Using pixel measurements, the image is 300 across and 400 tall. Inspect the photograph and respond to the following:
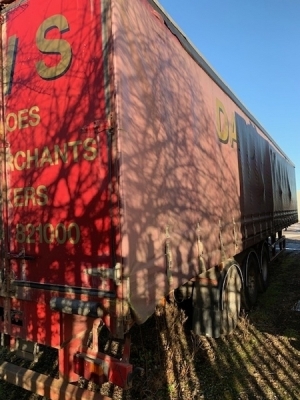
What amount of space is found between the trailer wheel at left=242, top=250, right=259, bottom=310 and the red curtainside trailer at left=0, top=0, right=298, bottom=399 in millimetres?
3193

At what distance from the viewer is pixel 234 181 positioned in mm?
5340

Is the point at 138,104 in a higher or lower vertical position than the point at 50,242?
higher

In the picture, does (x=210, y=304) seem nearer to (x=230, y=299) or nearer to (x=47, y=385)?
(x=230, y=299)

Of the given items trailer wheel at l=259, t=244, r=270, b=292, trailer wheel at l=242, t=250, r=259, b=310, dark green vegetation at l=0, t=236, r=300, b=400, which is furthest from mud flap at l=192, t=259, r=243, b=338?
trailer wheel at l=259, t=244, r=270, b=292

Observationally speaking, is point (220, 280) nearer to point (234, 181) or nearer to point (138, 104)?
point (234, 181)

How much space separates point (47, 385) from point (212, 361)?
227 centimetres

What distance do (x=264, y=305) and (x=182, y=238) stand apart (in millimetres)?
4159

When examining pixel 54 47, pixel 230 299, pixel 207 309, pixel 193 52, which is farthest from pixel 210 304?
pixel 54 47

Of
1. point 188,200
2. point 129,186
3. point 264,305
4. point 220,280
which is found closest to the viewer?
point 129,186

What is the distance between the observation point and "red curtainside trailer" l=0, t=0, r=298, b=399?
240 centimetres

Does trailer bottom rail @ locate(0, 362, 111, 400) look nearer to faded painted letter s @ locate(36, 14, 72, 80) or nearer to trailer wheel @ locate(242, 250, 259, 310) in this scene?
faded painted letter s @ locate(36, 14, 72, 80)

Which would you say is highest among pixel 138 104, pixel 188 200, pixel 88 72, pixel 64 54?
pixel 64 54

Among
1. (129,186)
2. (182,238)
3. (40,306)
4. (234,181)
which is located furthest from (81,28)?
(234,181)

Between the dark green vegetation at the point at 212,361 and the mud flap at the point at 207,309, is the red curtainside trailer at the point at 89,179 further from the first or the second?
the mud flap at the point at 207,309
